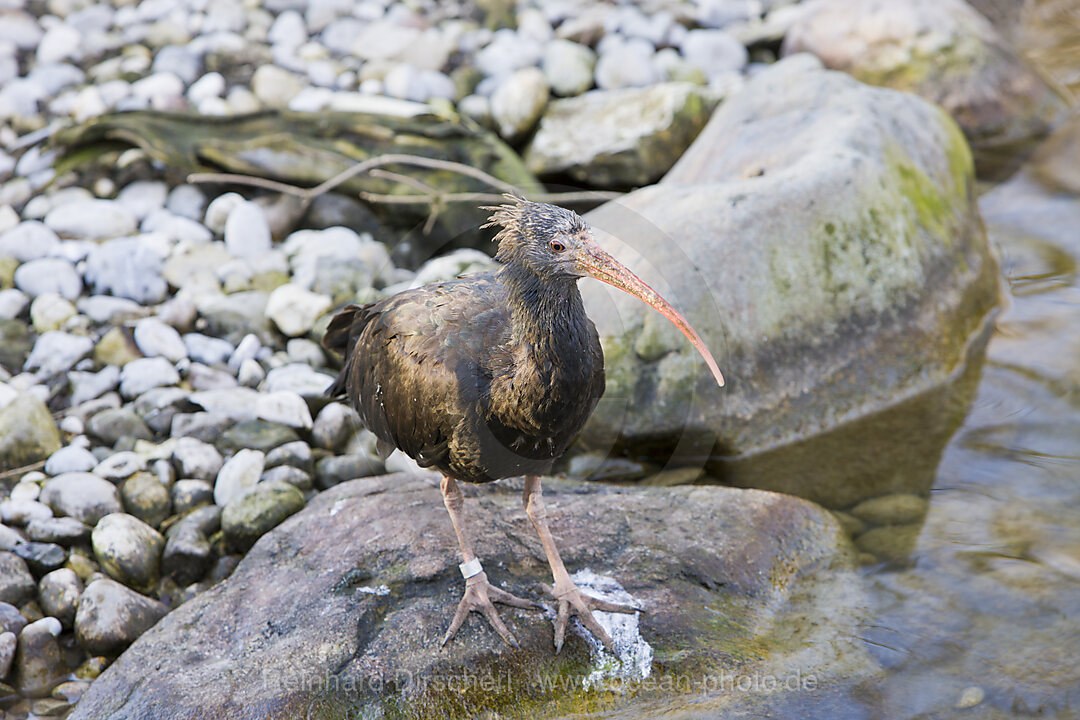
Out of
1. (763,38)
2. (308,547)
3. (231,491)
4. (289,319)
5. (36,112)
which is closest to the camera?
(308,547)

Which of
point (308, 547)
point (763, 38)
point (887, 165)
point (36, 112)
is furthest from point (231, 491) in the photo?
point (763, 38)

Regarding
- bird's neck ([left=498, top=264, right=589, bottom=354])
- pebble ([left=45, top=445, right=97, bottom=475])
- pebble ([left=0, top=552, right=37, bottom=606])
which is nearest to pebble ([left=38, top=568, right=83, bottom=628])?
pebble ([left=0, top=552, right=37, bottom=606])

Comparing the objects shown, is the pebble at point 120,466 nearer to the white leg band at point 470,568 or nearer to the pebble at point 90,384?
the pebble at point 90,384

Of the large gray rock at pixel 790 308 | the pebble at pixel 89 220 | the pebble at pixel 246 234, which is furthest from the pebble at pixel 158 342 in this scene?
the large gray rock at pixel 790 308

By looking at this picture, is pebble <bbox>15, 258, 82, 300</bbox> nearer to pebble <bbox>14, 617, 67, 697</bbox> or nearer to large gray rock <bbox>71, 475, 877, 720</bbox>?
pebble <bbox>14, 617, 67, 697</bbox>

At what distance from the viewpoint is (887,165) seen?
5.67 m

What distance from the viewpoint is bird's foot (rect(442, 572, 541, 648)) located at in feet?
11.2

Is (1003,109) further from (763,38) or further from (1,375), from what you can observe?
(1,375)

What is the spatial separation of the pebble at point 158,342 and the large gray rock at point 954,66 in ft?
20.9

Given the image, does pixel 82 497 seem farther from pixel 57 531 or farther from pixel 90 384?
pixel 90 384

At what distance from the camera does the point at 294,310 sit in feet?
19.9

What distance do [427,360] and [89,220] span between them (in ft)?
15.1

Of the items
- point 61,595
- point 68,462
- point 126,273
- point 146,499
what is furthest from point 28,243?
point 61,595

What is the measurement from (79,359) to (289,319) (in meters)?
1.30
